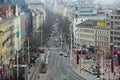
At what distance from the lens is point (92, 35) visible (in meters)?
43.1

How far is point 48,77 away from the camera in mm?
26578

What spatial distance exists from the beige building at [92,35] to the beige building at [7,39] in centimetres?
821

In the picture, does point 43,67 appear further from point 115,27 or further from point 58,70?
point 115,27

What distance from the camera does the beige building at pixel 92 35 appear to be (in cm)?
4019

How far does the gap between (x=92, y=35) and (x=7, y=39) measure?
40.3ft

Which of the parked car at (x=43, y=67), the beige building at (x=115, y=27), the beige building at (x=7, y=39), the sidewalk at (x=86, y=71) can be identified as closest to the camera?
the sidewalk at (x=86, y=71)

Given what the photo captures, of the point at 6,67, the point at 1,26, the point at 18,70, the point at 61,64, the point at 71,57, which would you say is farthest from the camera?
the point at 71,57

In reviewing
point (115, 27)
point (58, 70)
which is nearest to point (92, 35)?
point (115, 27)

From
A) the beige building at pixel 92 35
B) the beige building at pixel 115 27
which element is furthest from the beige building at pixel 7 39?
the beige building at pixel 92 35

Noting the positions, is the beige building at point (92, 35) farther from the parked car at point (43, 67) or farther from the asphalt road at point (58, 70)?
the parked car at point (43, 67)

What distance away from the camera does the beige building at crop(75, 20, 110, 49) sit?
40.2 meters

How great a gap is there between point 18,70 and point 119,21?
52.5ft

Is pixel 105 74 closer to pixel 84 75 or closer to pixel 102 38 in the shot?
pixel 84 75

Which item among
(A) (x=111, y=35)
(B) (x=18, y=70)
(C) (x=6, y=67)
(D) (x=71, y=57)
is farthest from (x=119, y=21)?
(B) (x=18, y=70)
